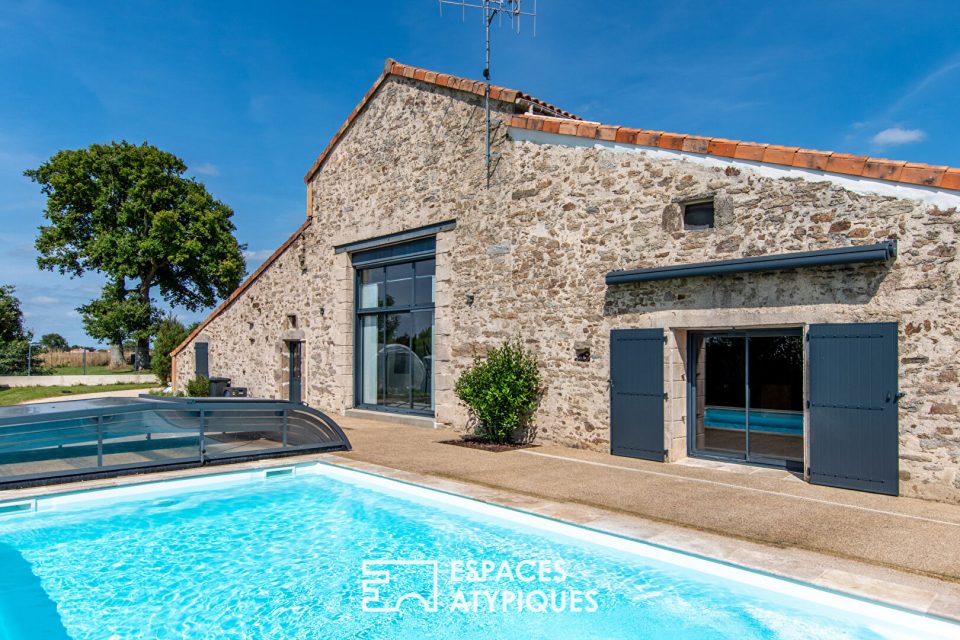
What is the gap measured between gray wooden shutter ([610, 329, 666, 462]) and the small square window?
4.58 feet

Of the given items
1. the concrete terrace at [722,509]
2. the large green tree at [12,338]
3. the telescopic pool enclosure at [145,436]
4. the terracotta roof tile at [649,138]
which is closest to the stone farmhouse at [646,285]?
the terracotta roof tile at [649,138]

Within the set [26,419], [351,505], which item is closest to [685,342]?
[351,505]

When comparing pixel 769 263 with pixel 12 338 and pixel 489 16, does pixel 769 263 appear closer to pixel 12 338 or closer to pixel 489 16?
pixel 489 16

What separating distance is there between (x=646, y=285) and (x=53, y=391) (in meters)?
20.4

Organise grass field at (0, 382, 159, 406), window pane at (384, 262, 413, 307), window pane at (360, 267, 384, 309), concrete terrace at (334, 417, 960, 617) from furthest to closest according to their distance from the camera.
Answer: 1. grass field at (0, 382, 159, 406)
2. window pane at (360, 267, 384, 309)
3. window pane at (384, 262, 413, 307)
4. concrete terrace at (334, 417, 960, 617)

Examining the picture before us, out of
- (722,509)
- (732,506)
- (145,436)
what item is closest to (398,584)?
(722,509)

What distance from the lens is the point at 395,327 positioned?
507 inches

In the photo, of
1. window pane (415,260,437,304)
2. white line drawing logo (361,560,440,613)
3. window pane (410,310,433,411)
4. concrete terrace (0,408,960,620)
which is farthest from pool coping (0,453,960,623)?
window pane (415,260,437,304)

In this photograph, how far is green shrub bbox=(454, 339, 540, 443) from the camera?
9414mm

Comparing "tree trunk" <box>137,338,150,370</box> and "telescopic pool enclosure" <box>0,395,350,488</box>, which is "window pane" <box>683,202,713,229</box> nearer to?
"telescopic pool enclosure" <box>0,395,350,488</box>

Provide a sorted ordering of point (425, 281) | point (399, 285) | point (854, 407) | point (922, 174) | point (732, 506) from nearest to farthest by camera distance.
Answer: point (732, 506)
point (922, 174)
point (854, 407)
point (425, 281)
point (399, 285)

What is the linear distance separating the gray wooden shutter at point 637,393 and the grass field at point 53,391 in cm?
1606

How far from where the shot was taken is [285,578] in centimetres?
465

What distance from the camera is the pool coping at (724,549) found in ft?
12.0
